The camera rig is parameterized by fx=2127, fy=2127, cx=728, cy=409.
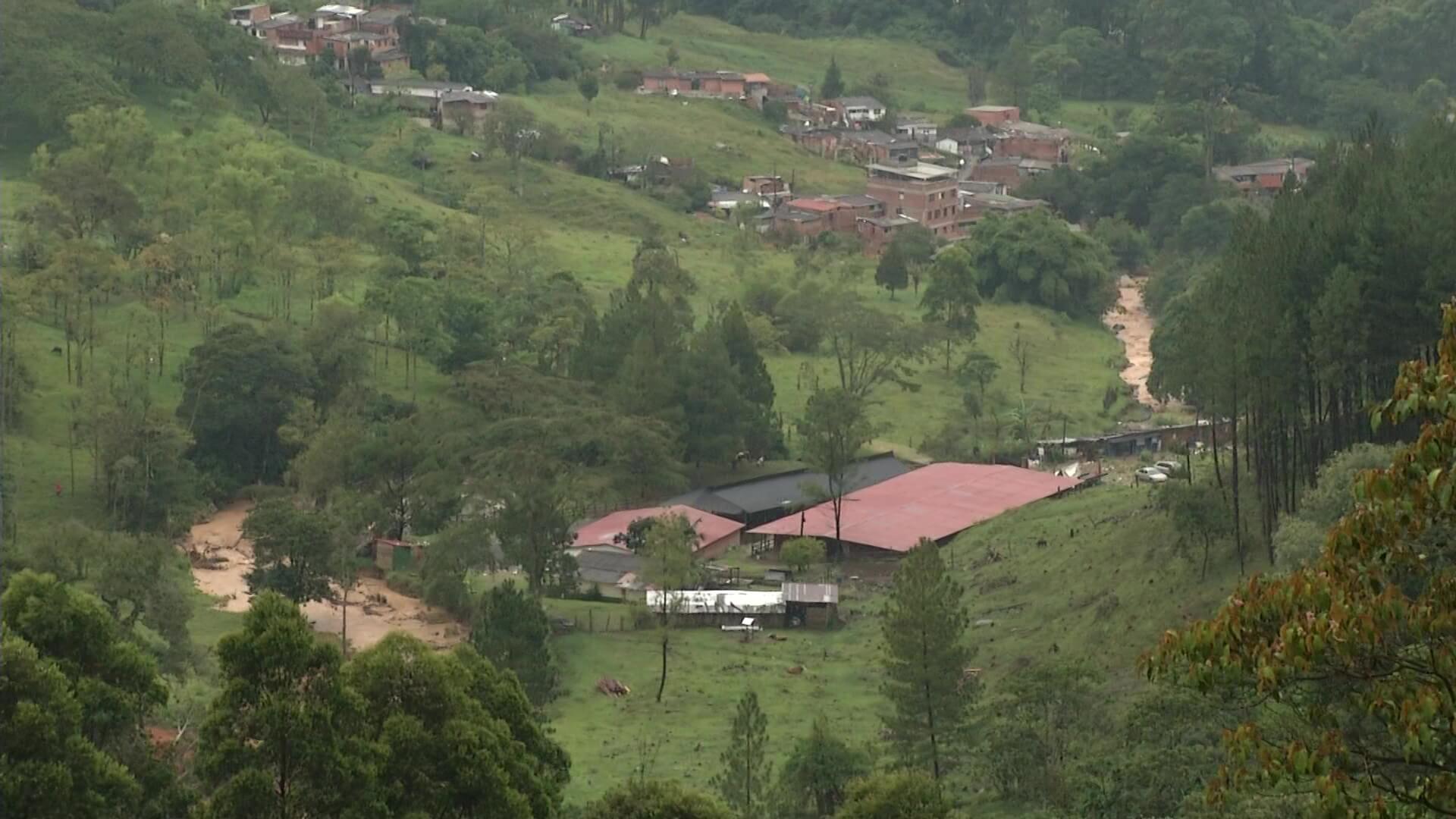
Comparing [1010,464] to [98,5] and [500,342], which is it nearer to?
[500,342]

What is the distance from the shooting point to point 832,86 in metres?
86.4

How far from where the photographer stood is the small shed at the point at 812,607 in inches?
1468

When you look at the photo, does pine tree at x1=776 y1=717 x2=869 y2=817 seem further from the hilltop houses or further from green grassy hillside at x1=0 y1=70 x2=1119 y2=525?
the hilltop houses

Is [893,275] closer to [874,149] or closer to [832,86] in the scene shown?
[874,149]

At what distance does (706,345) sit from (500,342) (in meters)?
6.46

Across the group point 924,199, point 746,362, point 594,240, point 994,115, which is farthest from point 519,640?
point 994,115

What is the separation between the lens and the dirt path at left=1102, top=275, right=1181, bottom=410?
54.5m

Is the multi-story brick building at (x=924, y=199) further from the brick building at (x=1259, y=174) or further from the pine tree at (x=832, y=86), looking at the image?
the pine tree at (x=832, y=86)

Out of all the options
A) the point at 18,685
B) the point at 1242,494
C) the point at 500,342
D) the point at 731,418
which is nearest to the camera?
the point at 18,685

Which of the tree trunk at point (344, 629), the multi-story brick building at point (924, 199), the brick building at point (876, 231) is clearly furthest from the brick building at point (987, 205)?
the tree trunk at point (344, 629)

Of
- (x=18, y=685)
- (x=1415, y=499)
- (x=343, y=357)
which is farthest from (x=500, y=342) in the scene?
(x=1415, y=499)

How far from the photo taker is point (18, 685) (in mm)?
16594

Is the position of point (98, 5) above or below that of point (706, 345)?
above

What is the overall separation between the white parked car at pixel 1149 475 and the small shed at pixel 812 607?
26.7ft
